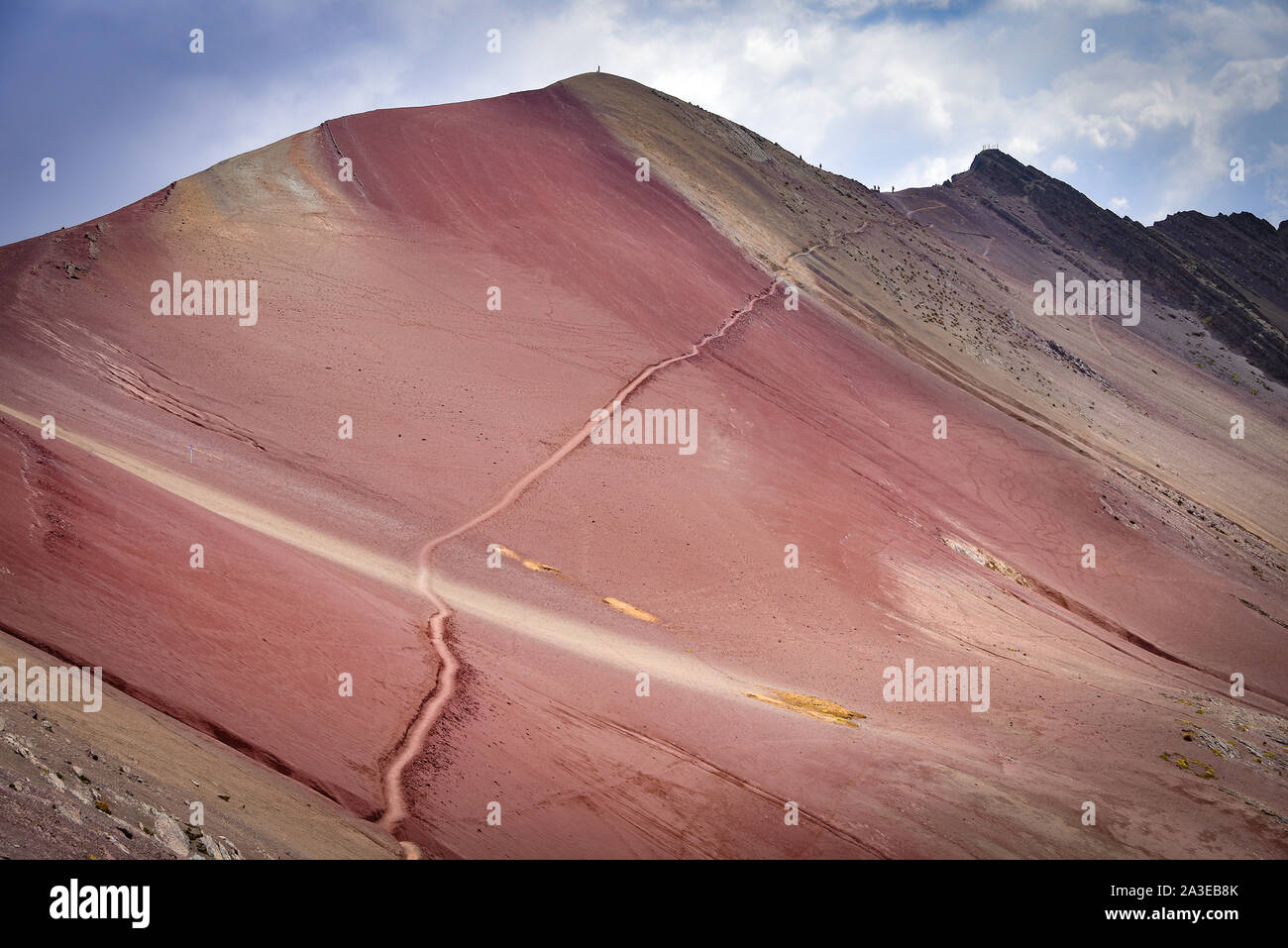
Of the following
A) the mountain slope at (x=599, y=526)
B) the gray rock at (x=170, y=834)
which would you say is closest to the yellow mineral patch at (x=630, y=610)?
the mountain slope at (x=599, y=526)

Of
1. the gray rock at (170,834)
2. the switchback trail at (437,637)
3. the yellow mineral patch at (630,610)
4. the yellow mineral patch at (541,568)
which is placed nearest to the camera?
the gray rock at (170,834)

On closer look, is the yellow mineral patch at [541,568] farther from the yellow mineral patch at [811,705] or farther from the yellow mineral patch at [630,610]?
the yellow mineral patch at [811,705]

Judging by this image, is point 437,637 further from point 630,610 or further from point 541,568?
point 630,610

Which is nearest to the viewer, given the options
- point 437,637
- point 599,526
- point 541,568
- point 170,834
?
point 170,834

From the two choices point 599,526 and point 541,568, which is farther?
point 599,526

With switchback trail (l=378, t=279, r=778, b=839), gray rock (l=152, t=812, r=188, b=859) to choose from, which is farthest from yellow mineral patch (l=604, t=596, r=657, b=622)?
gray rock (l=152, t=812, r=188, b=859)

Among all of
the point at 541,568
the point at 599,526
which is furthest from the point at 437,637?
the point at 599,526

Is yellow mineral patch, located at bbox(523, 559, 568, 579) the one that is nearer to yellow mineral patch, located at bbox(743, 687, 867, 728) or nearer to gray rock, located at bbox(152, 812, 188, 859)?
yellow mineral patch, located at bbox(743, 687, 867, 728)

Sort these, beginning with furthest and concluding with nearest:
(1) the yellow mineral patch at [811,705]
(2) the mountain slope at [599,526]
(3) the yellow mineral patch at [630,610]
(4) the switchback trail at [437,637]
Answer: (3) the yellow mineral patch at [630,610]
(1) the yellow mineral patch at [811,705]
(2) the mountain slope at [599,526]
(4) the switchback trail at [437,637]
